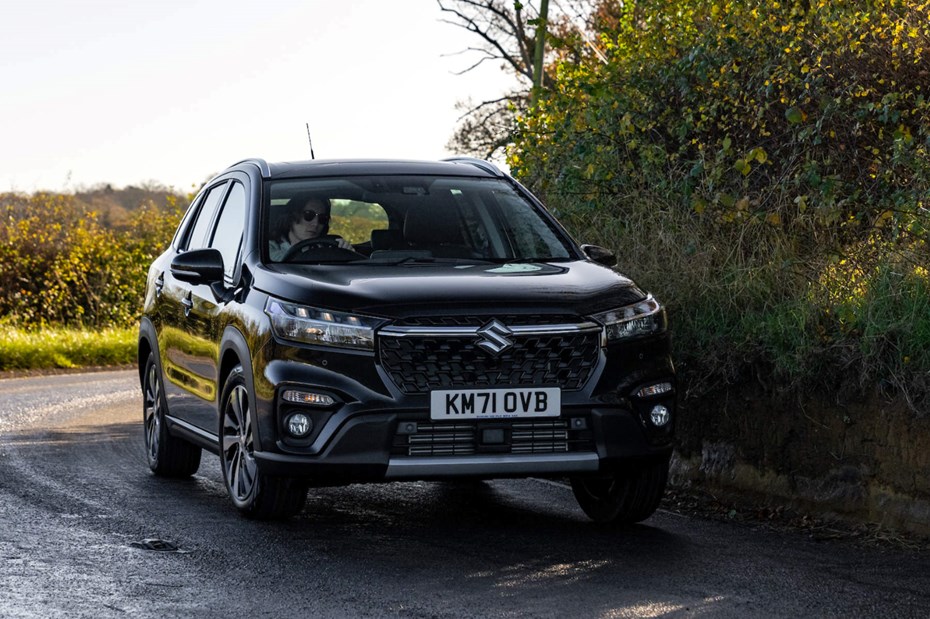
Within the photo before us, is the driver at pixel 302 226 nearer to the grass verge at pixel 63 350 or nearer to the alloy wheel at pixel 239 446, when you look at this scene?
the alloy wheel at pixel 239 446

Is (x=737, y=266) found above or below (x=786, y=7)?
below

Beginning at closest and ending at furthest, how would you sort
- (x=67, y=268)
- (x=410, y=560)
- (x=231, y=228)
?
(x=410, y=560) < (x=231, y=228) < (x=67, y=268)

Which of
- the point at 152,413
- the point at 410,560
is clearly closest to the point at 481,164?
the point at 152,413

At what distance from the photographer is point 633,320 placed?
24.4 feet

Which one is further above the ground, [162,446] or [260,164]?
[260,164]

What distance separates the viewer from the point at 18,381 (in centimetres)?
1927

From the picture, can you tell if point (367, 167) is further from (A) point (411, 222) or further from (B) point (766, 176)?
(B) point (766, 176)

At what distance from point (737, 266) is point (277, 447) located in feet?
14.8

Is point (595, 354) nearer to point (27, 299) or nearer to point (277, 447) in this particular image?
point (277, 447)

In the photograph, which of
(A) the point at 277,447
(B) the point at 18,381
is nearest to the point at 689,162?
(A) the point at 277,447

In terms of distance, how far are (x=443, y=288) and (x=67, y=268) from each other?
82.9 feet

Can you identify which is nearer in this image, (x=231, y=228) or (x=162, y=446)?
(x=231, y=228)

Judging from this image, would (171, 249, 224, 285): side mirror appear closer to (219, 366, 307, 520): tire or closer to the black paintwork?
the black paintwork

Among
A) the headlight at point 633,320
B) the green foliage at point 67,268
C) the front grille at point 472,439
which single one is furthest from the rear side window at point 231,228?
the green foliage at point 67,268
